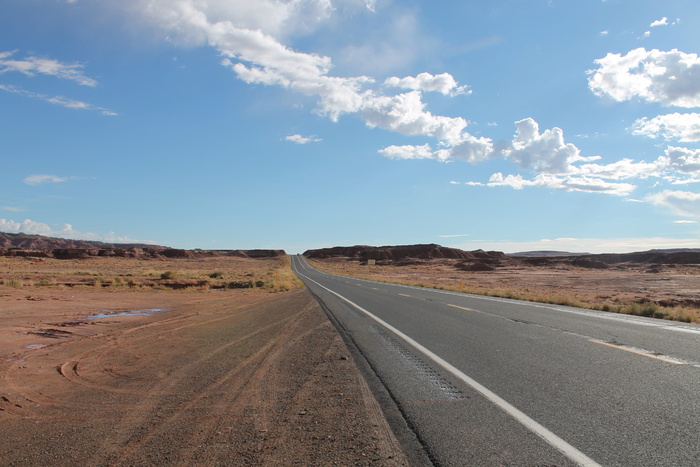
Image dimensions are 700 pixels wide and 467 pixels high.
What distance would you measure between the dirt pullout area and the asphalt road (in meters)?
0.64

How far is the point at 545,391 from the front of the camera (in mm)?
5488

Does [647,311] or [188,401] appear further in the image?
[647,311]

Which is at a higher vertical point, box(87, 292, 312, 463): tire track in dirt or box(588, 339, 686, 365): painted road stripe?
box(588, 339, 686, 365): painted road stripe

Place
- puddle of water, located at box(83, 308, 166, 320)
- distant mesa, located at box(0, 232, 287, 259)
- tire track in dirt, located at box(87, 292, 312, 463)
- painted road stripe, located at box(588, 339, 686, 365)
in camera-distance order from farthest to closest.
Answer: distant mesa, located at box(0, 232, 287, 259)
puddle of water, located at box(83, 308, 166, 320)
painted road stripe, located at box(588, 339, 686, 365)
tire track in dirt, located at box(87, 292, 312, 463)

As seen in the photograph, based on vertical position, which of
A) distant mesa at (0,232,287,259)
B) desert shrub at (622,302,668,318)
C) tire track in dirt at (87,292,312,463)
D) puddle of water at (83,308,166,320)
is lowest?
puddle of water at (83,308,166,320)

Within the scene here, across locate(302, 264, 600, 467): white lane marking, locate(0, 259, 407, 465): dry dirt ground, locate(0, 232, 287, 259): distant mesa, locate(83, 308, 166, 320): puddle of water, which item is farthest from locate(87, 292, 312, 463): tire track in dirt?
locate(0, 232, 287, 259): distant mesa

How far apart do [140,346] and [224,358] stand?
291cm

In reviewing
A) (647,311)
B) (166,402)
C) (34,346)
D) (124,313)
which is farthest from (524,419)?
(124,313)

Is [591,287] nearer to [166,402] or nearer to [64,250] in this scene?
[166,402]

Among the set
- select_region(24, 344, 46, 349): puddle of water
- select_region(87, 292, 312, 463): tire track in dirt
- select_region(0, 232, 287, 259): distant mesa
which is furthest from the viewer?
select_region(0, 232, 287, 259): distant mesa

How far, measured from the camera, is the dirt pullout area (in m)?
4.00

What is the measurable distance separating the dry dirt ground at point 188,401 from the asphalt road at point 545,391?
25.3 inches

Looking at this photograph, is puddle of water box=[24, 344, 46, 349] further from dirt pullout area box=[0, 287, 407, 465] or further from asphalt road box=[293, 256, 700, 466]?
asphalt road box=[293, 256, 700, 466]

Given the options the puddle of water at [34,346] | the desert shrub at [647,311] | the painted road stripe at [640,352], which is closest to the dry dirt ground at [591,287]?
the desert shrub at [647,311]
